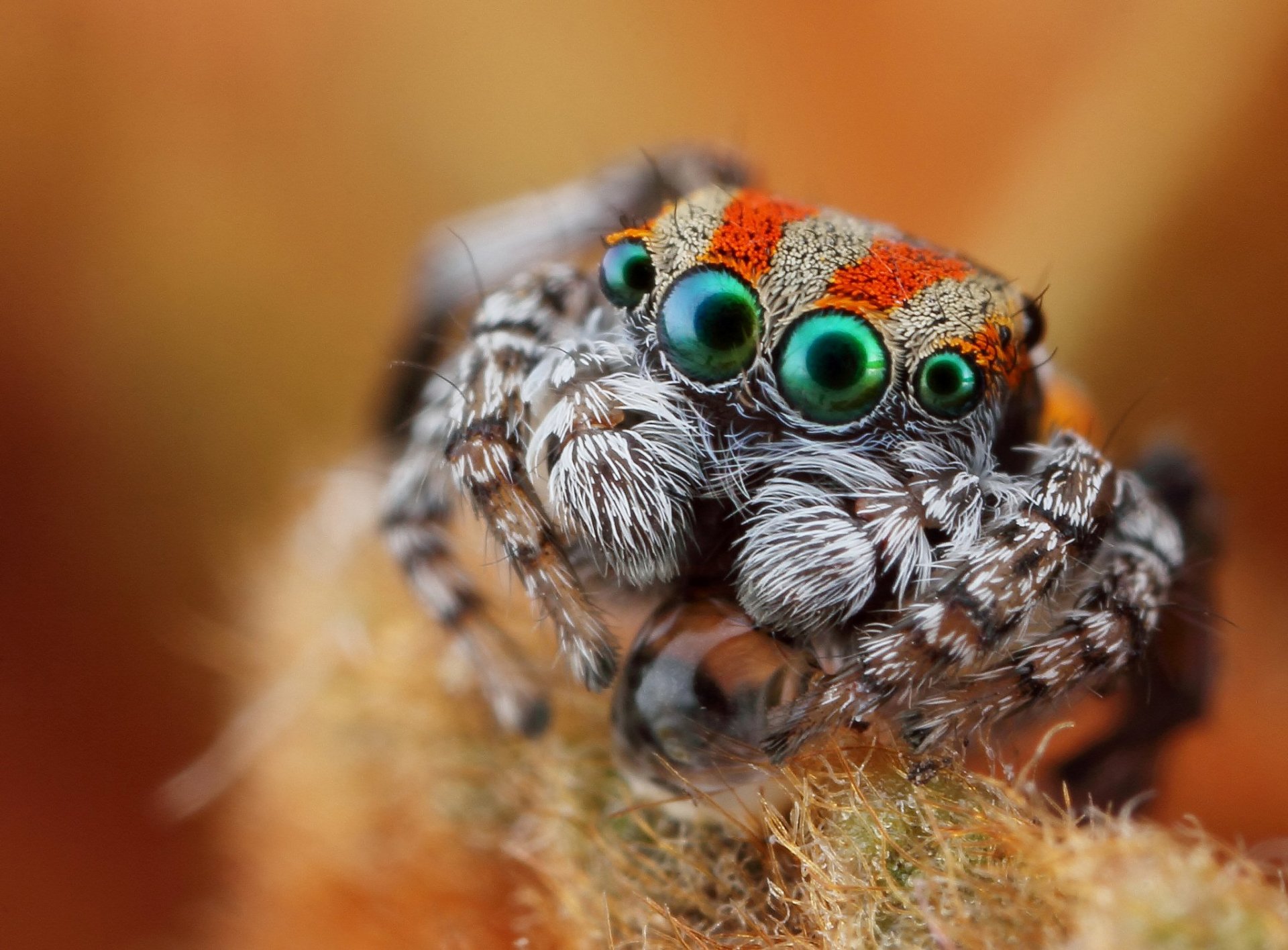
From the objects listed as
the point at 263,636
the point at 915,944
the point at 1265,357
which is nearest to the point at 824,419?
the point at 915,944

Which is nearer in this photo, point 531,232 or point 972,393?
point 972,393

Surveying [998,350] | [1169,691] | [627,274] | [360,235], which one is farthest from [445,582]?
[360,235]

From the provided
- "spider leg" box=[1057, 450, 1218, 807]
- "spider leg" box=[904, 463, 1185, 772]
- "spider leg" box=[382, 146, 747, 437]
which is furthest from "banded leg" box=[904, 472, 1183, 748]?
"spider leg" box=[382, 146, 747, 437]

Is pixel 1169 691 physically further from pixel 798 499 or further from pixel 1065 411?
pixel 798 499

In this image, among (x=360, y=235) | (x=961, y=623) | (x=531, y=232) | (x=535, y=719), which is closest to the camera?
(x=961, y=623)

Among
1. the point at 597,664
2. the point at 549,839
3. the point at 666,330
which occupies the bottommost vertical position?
the point at 549,839

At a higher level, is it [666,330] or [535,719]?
[666,330]

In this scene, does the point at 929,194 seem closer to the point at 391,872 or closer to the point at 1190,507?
the point at 1190,507

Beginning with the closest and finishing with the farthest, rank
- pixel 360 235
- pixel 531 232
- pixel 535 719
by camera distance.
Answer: pixel 535 719
pixel 531 232
pixel 360 235

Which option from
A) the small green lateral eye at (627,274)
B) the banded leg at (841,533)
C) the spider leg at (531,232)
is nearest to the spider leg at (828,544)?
the banded leg at (841,533)
